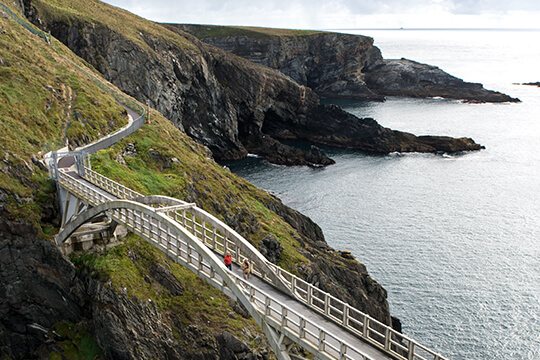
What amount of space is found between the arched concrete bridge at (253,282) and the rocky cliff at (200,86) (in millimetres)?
61052

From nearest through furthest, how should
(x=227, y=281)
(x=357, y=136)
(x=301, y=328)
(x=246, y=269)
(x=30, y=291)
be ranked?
(x=301, y=328) < (x=227, y=281) < (x=246, y=269) < (x=30, y=291) < (x=357, y=136)

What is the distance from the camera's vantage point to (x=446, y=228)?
74500 millimetres

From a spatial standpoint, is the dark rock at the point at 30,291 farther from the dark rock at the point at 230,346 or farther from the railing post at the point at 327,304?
the railing post at the point at 327,304

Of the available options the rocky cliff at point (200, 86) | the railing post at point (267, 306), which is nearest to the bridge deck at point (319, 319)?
the railing post at point (267, 306)

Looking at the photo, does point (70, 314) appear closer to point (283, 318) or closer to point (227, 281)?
point (227, 281)

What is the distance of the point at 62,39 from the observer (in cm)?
8825

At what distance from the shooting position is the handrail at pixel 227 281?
21094 mm

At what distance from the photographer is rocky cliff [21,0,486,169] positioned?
90812 millimetres

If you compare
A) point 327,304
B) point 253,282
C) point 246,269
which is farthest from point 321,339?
point 253,282

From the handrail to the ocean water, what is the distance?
99.5ft

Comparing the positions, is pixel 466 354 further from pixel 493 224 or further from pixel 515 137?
pixel 515 137

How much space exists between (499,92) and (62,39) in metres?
175

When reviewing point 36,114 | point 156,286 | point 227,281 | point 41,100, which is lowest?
point 156,286

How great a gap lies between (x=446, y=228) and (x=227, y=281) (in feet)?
192
